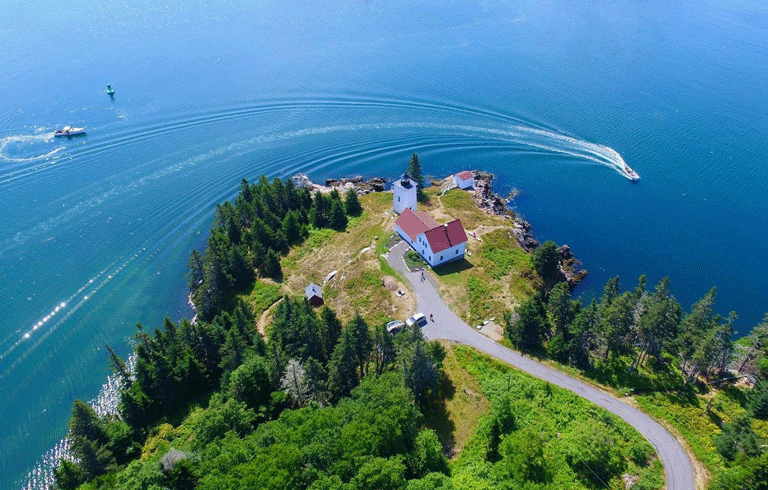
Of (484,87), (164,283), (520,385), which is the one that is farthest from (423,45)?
(520,385)

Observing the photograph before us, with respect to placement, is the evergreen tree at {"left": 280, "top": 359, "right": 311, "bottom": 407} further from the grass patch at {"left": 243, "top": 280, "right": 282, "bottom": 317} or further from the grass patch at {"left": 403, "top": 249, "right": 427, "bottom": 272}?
the grass patch at {"left": 403, "top": 249, "right": 427, "bottom": 272}

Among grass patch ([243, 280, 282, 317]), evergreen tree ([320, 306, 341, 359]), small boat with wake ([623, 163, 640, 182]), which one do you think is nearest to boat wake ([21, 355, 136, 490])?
grass patch ([243, 280, 282, 317])

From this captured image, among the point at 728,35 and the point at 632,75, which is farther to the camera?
the point at 728,35

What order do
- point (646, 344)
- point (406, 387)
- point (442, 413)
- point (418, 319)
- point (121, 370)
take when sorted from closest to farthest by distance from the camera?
point (406, 387) < point (442, 413) < point (646, 344) < point (121, 370) < point (418, 319)

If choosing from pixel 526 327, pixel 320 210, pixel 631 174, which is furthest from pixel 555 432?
pixel 631 174

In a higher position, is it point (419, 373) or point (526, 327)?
point (419, 373)

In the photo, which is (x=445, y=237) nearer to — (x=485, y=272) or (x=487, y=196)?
(x=485, y=272)

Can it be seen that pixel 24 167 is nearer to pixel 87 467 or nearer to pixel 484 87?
pixel 87 467
